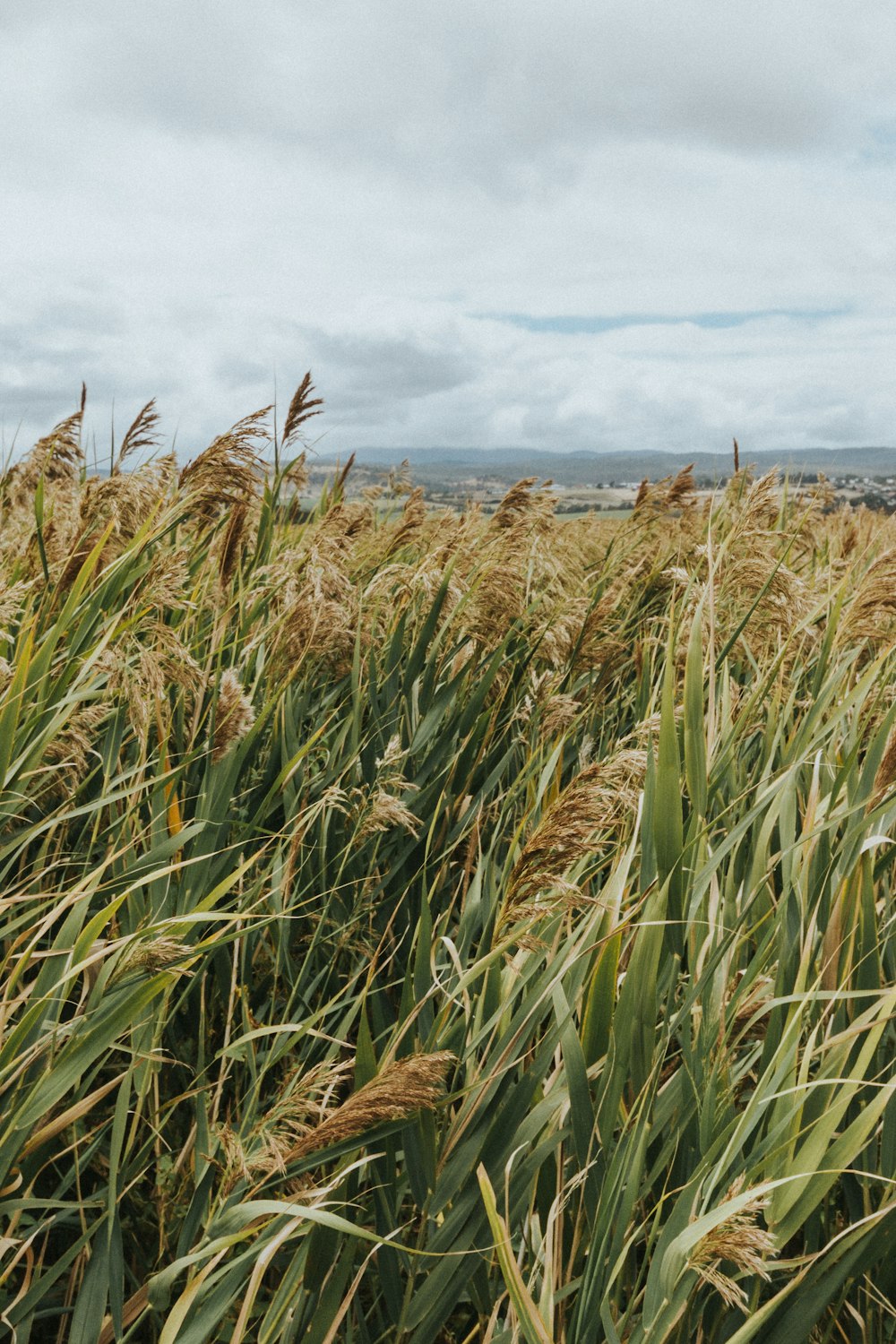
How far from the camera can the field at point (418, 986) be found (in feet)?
4.69

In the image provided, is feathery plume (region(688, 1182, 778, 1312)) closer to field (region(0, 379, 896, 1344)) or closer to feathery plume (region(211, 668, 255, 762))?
field (region(0, 379, 896, 1344))

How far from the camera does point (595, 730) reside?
3578 mm

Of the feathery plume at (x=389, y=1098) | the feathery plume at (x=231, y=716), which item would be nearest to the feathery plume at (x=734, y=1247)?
the feathery plume at (x=389, y=1098)

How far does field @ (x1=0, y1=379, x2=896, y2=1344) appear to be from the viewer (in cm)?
143

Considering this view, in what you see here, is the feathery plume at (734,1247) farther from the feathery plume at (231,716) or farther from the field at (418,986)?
the feathery plume at (231,716)

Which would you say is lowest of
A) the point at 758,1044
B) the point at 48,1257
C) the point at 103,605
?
the point at 48,1257

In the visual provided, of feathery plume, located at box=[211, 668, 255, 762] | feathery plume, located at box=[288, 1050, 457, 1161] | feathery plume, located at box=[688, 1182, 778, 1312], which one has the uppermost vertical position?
feathery plume, located at box=[211, 668, 255, 762]

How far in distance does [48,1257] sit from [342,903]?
1.02 metres

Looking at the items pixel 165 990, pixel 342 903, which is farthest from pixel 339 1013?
pixel 165 990

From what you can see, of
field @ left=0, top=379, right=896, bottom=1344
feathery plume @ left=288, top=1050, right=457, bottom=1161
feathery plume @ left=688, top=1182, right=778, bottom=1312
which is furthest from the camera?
field @ left=0, top=379, right=896, bottom=1344

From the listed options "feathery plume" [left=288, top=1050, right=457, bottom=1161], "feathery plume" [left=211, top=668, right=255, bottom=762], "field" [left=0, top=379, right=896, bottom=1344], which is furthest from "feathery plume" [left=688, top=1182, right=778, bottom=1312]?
"feathery plume" [left=211, top=668, right=255, bottom=762]

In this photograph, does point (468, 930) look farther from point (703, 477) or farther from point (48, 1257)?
point (703, 477)

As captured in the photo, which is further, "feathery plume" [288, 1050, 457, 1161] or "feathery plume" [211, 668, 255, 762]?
"feathery plume" [211, 668, 255, 762]

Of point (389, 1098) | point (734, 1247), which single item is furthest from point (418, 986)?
point (734, 1247)
